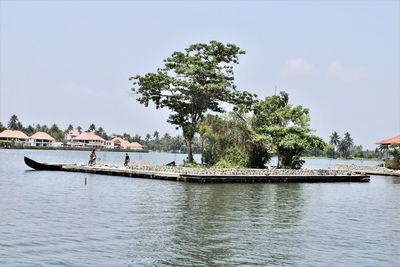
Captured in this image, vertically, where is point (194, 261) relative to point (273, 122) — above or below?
below

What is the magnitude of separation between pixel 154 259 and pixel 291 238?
8.27 metres

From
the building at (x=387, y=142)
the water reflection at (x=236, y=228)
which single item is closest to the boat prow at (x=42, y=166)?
the water reflection at (x=236, y=228)

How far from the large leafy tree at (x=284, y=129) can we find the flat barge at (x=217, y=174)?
4286 mm

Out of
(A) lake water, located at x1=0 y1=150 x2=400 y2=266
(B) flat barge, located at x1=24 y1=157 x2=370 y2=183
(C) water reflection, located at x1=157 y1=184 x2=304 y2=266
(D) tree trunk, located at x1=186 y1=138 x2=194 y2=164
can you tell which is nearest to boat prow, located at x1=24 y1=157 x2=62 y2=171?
(B) flat barge, located at x1=24 y1=157 x2=370 y2=183

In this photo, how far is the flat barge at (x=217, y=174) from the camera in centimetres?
5712

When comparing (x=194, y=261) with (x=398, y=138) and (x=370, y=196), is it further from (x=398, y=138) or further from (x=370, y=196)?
(x=398, y=138)

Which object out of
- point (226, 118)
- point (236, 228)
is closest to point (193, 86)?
point (226, 118)

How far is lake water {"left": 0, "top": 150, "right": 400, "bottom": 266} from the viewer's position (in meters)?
22.5

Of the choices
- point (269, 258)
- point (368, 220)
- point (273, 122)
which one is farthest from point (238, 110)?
point (269, 258)

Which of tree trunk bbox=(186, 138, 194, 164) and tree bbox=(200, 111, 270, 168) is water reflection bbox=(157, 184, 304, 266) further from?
tree trunk bbox=(186, 138, 194, 164)

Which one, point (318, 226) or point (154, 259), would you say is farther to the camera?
point (318, 226)

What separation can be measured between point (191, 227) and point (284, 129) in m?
42.3

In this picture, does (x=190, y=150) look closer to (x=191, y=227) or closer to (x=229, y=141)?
(x=229, y=141)

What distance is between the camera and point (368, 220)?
3519cm
